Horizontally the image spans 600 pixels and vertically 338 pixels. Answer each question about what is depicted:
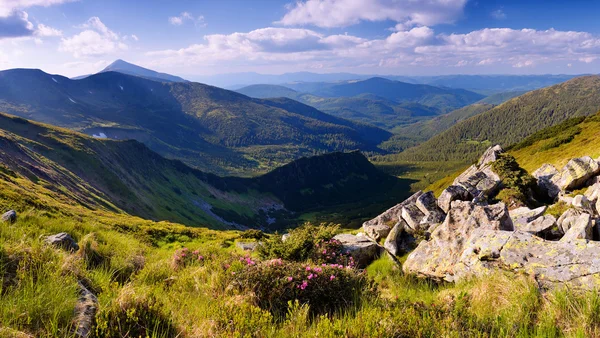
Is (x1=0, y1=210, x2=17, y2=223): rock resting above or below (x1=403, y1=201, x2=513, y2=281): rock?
above

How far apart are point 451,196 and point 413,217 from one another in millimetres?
4501

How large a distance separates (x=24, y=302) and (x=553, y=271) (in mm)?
11220

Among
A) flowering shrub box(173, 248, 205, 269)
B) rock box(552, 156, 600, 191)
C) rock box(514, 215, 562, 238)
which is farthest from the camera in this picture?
rock box(552, 156, 600, 191)

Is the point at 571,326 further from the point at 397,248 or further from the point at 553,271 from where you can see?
the point at 397,248

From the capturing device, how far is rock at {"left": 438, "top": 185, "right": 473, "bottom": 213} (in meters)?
Result: 23.0

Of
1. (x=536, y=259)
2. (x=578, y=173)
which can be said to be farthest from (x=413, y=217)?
(x=578, y=173)

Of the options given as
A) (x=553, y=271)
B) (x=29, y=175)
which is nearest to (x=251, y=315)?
(x=553, y=271)

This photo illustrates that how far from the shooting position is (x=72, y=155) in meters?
110

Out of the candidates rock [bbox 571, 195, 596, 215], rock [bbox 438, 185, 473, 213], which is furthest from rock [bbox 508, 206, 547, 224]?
rock [bbox 438, 185, 473, 213]

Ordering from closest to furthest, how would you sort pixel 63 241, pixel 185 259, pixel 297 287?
pixel 297 287
pixel 63 241
pixel 185 259

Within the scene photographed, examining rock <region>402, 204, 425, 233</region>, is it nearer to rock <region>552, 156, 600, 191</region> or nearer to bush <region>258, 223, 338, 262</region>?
bush <region>258, 223, 338, 262</region>

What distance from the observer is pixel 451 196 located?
23859mm

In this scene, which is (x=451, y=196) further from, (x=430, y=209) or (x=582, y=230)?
(x=582, y=230)

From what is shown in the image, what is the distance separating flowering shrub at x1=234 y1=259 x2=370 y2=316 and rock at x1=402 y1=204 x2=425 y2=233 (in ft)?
41.6
